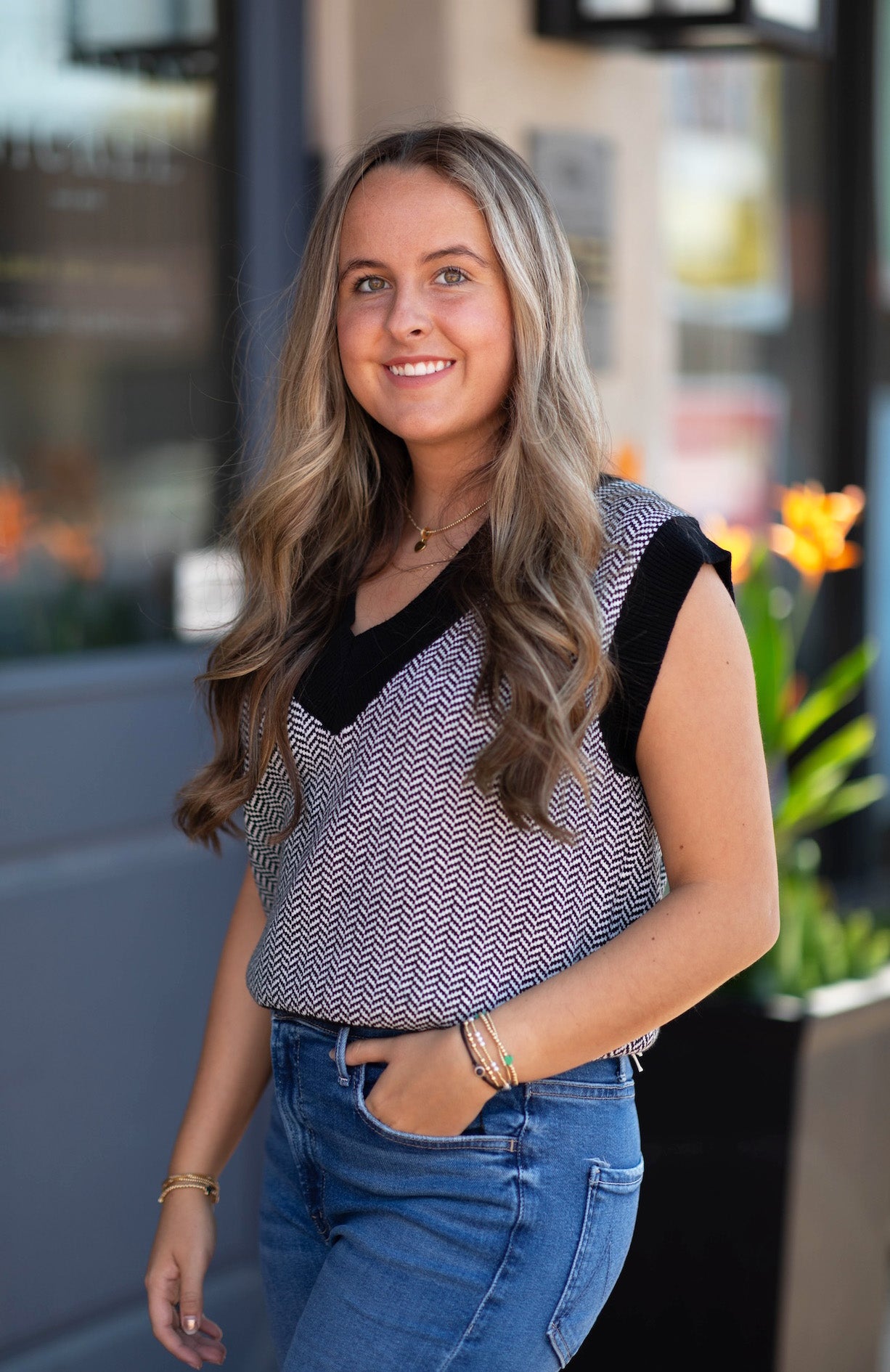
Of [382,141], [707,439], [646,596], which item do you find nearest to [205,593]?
[382,141]

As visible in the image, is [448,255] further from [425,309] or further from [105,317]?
[105,317]

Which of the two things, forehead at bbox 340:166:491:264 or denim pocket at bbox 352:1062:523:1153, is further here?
forehead at bbox 340:166:491:264

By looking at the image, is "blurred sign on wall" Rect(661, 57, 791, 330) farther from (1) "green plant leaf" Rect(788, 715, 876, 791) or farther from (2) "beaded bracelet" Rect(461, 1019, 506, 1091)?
(2) "beaded bracelet" Rect(461, 1019, 506, 1091)

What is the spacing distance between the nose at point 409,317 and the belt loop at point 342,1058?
0.69m

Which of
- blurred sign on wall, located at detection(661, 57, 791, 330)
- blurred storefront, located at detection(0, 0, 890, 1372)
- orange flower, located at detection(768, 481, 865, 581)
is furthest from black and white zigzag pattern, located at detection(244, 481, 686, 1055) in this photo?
blurred sign on wall, located at detection(661, 57, 791, 330)

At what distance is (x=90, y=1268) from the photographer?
110 inches

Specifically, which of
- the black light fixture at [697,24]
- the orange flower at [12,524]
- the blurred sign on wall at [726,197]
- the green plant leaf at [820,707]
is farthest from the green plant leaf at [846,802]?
the orange flower at [12,524]

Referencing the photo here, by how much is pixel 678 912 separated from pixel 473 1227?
13.6 inches

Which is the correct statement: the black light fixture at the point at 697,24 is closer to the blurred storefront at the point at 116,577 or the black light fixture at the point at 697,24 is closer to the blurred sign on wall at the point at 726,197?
the blurred storefront at the point at 116,577

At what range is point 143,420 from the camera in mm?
2893

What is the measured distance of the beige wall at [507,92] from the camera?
3004 mm

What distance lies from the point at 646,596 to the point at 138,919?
1.60m

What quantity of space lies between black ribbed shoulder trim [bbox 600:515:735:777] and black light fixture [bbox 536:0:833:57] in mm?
1694

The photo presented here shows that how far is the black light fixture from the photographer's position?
2.88 meters
